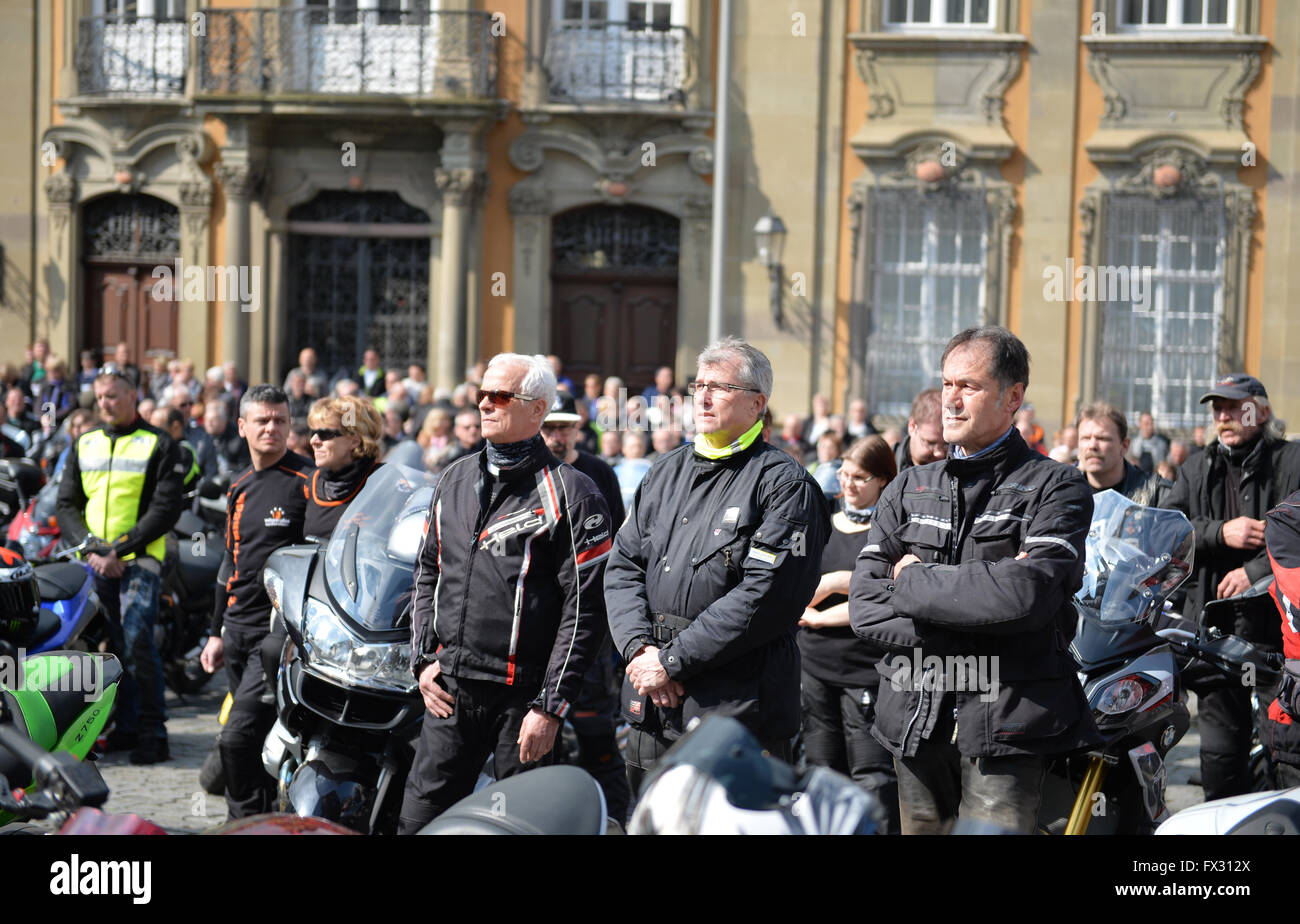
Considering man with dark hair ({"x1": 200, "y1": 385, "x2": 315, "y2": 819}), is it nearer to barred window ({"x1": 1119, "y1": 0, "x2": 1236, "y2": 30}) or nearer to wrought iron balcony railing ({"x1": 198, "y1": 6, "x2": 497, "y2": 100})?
wrought iron balcony railing ({"x1": 198, "y1": 6, "x2": 497, "y2": 100})

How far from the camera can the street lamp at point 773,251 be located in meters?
19.5

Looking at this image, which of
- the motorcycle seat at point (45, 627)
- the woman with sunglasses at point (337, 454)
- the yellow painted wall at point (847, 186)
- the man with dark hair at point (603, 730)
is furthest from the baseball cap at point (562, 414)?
the yellow painted wall at point (847, 186)

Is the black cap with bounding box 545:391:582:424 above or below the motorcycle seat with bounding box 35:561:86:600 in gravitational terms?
above

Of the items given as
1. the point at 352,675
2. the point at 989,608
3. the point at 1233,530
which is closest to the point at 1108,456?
the point at 1233,530

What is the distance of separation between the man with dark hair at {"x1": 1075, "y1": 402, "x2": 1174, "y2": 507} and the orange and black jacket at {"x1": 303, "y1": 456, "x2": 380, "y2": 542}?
123 inches

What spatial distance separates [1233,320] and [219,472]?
1317 centimetres

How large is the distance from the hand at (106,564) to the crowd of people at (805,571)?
23mm

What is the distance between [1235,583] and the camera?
695cm

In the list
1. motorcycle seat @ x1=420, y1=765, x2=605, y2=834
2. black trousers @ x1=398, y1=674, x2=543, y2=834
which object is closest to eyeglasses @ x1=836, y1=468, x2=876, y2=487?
black trousers @ x1=398, y1=674, x2=543, y2=834

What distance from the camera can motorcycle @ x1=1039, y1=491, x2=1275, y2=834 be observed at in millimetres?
5168

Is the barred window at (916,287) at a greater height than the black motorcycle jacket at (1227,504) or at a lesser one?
greater

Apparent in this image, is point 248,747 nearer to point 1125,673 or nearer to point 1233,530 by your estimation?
point 1125,673

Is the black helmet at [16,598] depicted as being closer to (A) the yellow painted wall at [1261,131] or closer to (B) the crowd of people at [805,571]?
(B) the crowd of people at [805,571]
